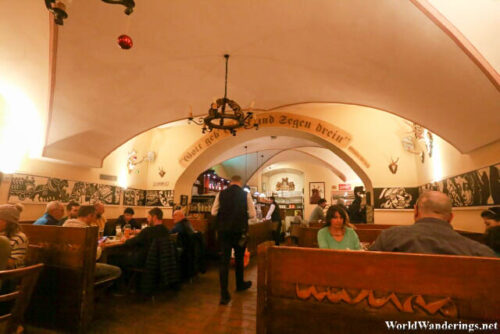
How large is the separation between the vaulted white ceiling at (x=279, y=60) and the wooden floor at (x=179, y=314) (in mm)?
3285

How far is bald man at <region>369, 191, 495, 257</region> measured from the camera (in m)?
1.29

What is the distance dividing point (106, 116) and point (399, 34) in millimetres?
4916

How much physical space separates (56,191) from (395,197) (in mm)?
7496

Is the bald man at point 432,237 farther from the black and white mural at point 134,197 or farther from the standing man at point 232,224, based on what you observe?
the black and white mural at point 134,197

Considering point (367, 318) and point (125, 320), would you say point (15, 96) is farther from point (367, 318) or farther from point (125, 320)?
point (367, 318)

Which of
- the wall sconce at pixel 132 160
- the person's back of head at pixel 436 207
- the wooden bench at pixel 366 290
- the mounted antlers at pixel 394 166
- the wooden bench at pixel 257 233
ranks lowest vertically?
the wooden bench at pixel 257 233

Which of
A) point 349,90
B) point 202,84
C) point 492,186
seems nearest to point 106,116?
point 202,84

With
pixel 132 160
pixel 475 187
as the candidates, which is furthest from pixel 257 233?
pixel 475 187

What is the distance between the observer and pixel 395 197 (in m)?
5.49

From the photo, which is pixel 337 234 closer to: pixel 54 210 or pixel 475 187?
pixel 475 187

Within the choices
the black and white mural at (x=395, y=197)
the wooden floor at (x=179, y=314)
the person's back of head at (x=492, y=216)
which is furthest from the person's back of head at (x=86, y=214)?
the black and white mural at (x=395, y=197)

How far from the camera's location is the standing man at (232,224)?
3.30m

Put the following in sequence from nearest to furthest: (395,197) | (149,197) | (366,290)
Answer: (366,290) → (395,197) → (149,197)

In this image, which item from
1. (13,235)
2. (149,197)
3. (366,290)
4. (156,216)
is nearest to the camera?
(366,290)
